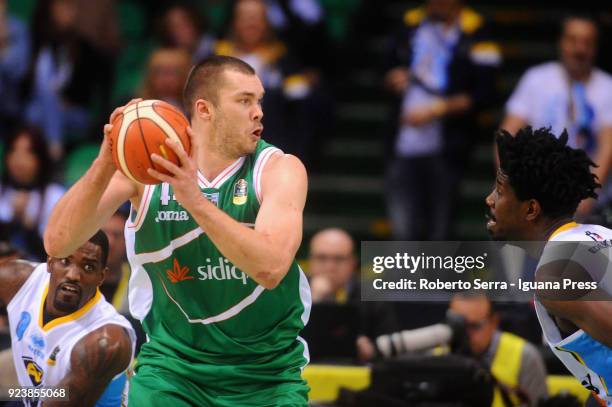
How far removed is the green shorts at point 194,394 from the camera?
194 inches

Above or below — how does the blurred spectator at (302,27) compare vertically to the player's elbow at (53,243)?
above

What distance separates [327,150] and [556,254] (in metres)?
6.24

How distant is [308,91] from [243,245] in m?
5.24

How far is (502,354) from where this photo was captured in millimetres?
6738

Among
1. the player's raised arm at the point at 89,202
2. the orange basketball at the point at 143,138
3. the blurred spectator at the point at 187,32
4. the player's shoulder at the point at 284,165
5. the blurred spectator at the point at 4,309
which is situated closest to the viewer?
the orange basketball at the point at 143,138

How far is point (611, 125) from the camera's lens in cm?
857

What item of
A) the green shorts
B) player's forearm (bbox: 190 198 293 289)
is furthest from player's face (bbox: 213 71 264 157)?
the green shorts

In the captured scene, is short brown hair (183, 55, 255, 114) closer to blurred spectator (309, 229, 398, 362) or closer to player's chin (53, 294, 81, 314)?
player's chin (53, 294, 81, 314)

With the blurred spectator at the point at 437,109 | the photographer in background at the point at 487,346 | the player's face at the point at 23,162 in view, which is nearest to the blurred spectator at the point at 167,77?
the player's face at the point at 23,162

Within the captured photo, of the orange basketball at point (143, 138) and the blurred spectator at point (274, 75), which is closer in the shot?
the orange basketball at point (143, 138)

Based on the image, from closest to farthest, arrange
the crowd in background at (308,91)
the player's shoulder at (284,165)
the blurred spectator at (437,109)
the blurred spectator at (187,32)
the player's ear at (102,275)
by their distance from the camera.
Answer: the player's shoulder at (284,165) → the player's ear at (102,275) → the crowd in background at (308,91) → the blurred spectator at (437,109) → the blurred spectator at (187,32)

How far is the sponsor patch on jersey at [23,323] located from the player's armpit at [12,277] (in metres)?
0.17

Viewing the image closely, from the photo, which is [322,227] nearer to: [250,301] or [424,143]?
[424,143]

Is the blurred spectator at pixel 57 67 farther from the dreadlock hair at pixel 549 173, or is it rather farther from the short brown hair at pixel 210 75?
the dreadlock hair at pixel 549 173
